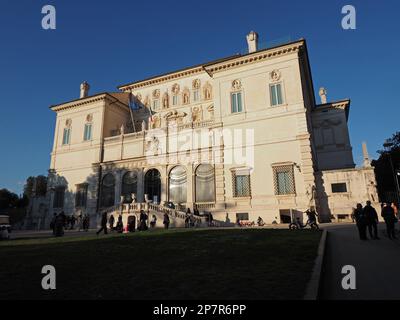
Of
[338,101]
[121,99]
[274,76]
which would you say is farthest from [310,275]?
[121,99]

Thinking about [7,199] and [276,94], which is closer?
[276,94]

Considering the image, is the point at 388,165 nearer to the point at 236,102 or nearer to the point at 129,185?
the point at 236,102

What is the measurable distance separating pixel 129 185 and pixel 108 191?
3404mm

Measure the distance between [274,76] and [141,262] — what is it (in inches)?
1064

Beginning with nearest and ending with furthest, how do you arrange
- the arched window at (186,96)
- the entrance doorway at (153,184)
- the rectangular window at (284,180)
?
the rectangular window at (284,180) → the entrance doorway at (153,184) → the arched window at (186,96)

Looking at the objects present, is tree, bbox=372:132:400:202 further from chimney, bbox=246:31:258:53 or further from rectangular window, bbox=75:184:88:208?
rectangular window, bbox=75:184:88:208

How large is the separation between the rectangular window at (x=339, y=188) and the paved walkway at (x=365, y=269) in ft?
50.3

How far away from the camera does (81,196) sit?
37812mm

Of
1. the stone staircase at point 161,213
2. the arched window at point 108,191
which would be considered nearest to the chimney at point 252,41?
the stone staircase at point 161,213

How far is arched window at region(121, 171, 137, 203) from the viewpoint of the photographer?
34.8 meters

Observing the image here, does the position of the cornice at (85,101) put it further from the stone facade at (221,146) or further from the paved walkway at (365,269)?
the paved walkway at (365,269)

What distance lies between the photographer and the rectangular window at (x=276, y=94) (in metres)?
29.4

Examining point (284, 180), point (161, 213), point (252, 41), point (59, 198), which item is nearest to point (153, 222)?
point (161, 213)

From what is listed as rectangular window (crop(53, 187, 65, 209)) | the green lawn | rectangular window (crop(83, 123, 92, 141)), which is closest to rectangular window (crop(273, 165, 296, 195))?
the green lawn
